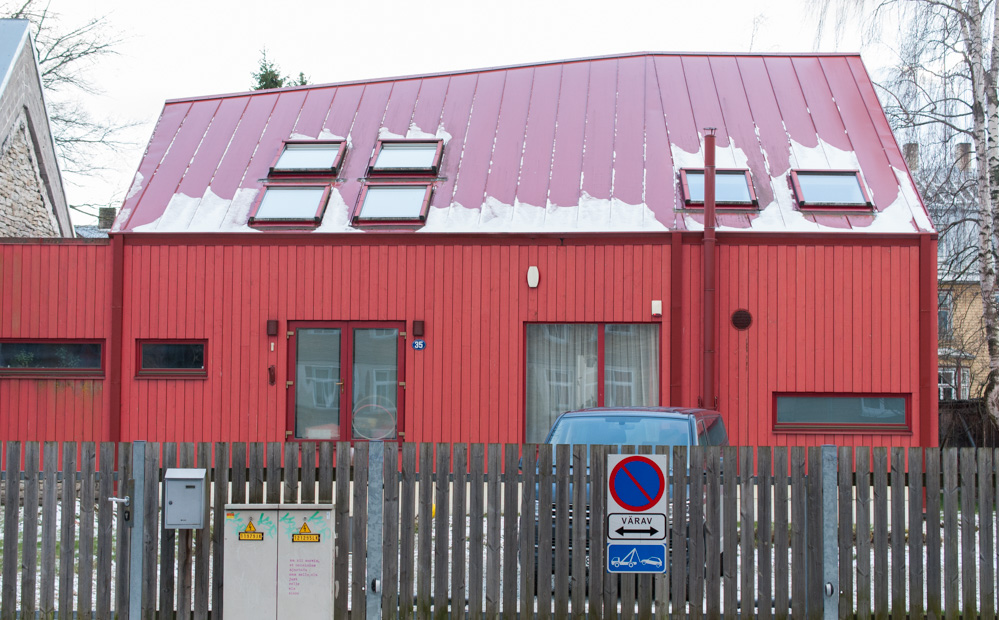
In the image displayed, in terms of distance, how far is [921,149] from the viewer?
17344 mm

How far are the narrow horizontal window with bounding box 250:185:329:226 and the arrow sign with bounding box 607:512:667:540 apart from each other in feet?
25.0

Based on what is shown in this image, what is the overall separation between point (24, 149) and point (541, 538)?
13.5 m

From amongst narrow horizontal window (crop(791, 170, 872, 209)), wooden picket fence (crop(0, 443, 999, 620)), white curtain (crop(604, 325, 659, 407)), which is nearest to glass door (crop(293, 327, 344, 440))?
white curtain (crop(604, 325, 659, 407))

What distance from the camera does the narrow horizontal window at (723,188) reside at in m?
12.4

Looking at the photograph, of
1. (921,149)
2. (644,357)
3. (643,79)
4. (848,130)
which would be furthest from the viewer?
(921,149)

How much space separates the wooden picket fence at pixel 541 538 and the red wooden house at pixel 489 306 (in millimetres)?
5434

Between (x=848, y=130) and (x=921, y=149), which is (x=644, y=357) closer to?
(x=848, y=130)

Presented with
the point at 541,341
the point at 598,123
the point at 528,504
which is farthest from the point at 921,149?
the point at 528,504

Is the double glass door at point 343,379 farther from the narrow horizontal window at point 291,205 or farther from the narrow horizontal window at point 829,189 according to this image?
the narrow horizontal window at point 829,189

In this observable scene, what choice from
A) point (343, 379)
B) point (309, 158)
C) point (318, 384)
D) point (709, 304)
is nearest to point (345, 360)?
point (343, 379)

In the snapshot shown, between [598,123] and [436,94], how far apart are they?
2.98 meters

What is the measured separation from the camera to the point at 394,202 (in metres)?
12.8

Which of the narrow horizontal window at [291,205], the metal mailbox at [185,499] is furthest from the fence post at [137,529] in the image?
the narrow horizontal window at [291,205]

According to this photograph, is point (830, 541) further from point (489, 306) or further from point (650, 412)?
point (489, 306)
